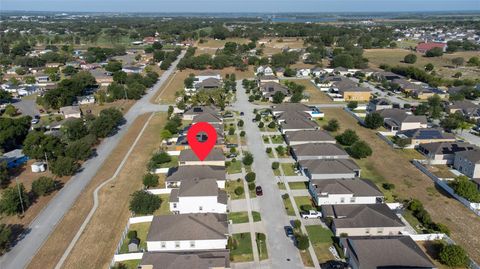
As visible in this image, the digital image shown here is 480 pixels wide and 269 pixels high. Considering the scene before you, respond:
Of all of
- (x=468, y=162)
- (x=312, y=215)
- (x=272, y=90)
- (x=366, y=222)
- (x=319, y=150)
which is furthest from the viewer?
(x=272, y=90)

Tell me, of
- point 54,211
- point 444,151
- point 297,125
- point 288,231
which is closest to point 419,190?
point 444,151

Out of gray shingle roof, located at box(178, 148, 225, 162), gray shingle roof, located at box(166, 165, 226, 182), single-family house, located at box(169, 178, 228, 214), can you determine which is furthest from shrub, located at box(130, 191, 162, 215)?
gray shingle roof, located at box(178, 148, 225, 162)

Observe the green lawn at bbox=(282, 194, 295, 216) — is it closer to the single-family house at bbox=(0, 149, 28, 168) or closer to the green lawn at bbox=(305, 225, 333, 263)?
the green lawn at bbox=(305, 225, 333, 263)

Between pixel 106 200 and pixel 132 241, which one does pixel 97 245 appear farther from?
pixel 106 200

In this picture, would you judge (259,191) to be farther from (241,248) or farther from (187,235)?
(187,235)

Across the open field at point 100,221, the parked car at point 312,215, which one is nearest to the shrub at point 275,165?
the parked car at point 312,215

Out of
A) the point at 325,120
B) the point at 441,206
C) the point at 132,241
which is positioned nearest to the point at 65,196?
the point at 132,241

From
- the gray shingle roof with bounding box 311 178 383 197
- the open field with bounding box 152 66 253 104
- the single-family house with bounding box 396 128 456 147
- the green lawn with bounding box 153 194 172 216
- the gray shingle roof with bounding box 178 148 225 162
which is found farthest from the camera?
the open field with bounding box 152 66 253 104
